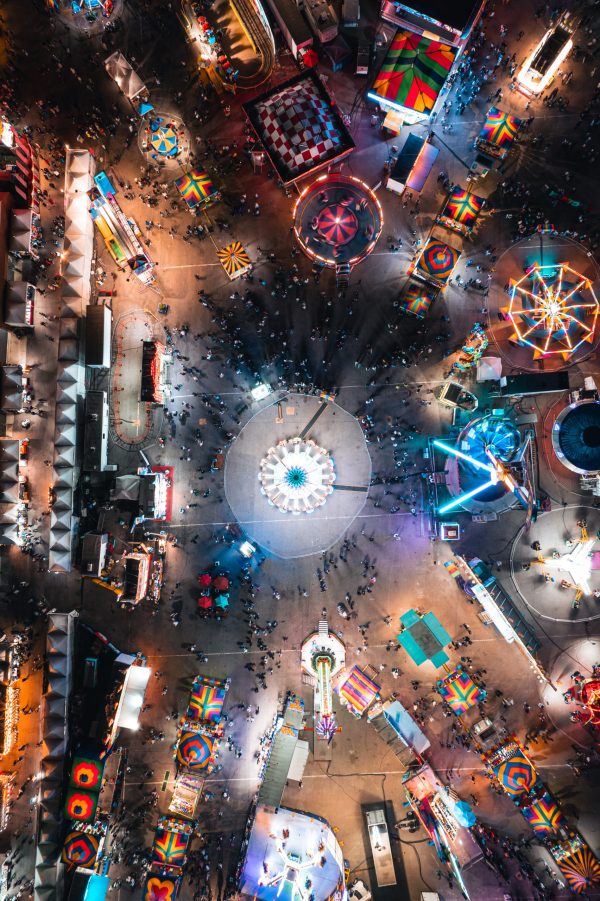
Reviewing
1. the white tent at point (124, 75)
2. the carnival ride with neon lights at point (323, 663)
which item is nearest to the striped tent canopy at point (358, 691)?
the carnival ride with neon lights at point (323, 663)

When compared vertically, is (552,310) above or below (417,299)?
below

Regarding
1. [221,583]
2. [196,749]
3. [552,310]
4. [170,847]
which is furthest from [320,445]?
[170,847]

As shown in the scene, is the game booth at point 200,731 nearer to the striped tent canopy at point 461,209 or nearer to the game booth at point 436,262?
the game booth at point 436,262

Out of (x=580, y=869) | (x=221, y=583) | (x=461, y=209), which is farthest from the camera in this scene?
(x=461, y=209)

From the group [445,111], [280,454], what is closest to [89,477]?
[280,454]

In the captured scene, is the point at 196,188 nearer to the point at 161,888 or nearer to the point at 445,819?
the point at 445,819

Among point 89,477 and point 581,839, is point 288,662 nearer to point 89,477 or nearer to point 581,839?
point 89,477

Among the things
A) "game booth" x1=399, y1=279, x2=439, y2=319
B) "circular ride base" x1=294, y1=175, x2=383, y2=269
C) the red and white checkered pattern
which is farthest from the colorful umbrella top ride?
"game booth" x1=399, y1=279, x2=439, y2=319
